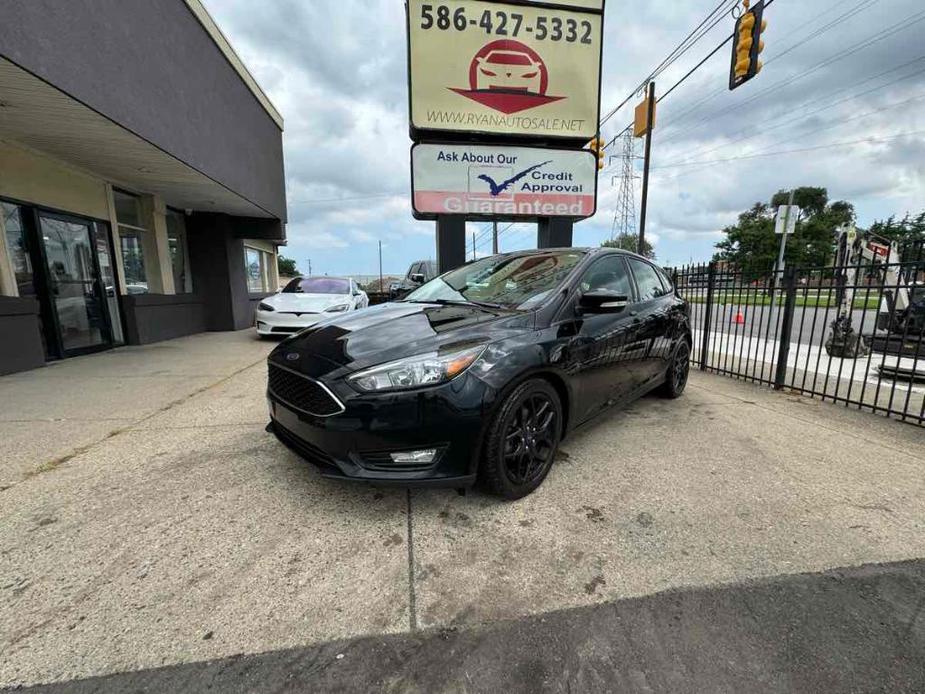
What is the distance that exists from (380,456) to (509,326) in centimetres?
102

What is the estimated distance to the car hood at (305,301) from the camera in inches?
335

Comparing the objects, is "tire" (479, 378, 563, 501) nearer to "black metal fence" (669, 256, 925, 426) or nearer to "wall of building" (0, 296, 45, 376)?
"black metal fence" (669, 256, 925, 426)

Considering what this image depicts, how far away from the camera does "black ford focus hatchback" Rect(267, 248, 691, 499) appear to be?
81.9 inches

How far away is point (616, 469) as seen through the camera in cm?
287

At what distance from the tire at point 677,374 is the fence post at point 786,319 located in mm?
1190

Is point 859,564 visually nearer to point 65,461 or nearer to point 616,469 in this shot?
point 616,469

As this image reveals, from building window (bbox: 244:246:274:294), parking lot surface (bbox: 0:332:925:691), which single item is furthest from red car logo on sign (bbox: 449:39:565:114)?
building window (bbox: 244:246:274:294)

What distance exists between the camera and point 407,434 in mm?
2055

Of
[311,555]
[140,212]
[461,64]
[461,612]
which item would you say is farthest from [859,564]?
[140,212]

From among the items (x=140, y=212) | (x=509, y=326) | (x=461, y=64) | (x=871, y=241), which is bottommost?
(x=509, y=326)

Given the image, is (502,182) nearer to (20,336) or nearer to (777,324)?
(777,324)

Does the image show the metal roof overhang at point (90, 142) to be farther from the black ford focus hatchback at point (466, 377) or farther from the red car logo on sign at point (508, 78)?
the red car logo on sign at point (508, 78)

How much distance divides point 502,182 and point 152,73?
5.25m

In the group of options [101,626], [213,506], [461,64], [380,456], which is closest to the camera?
[101,626]
